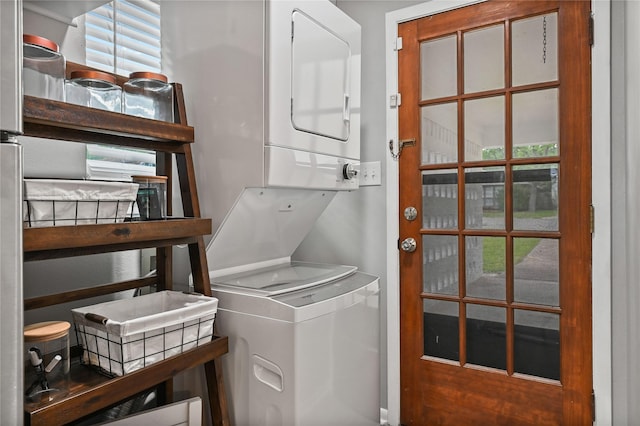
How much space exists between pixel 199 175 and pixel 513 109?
1455 mm

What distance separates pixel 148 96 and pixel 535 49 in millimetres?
1684

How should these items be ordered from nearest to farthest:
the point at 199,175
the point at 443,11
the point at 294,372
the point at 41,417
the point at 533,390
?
the point at 41,417, the point at 294,372, the point at 199,175, the point at 533,390, the point at 443,11

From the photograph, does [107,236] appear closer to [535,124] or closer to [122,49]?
[122,49]

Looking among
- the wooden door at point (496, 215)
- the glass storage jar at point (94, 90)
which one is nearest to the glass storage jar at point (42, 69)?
the glass storage jar at point (94, 90)

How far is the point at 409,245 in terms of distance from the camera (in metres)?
2.19

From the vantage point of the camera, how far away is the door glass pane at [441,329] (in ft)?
6.90

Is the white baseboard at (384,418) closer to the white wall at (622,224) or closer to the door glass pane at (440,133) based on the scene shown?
the white wall at (622,224)

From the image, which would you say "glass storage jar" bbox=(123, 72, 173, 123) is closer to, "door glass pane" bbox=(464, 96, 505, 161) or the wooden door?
the wooden door

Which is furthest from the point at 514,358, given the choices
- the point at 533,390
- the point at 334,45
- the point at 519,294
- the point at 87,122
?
the point at 87,122

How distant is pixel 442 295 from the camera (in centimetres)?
212

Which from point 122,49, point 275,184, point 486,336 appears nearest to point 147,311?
point 275,184

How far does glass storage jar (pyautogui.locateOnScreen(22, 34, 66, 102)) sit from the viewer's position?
1086 millimetres

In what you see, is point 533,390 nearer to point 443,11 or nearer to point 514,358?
point 514,358

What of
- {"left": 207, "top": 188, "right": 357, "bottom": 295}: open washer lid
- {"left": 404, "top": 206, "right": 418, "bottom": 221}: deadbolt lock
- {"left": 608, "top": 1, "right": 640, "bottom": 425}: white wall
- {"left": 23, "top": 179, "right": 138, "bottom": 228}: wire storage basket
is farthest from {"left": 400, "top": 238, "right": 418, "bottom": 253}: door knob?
{"left": 23, "top": 179, "right": 138, "bottom": 228}: wire storage basket
